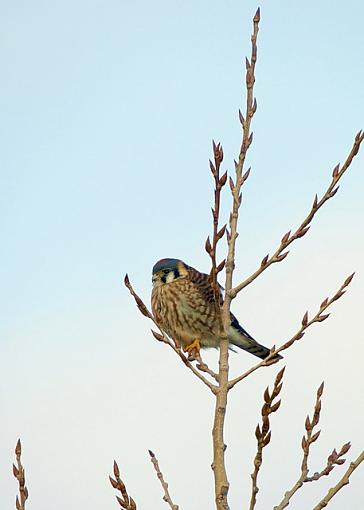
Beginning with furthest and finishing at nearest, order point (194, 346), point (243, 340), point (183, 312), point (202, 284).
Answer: point (243, 340) → point (202, 284) → point (183, 312) → point (194, 346)

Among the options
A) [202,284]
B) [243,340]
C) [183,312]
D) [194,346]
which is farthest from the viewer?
[243,340]

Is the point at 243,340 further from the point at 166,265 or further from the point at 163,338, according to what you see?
the point at 163,338

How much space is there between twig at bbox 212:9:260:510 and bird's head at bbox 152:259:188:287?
415 cm

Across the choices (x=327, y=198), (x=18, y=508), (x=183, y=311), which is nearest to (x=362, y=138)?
(x=327, y=198)

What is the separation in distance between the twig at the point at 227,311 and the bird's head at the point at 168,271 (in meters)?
4.15

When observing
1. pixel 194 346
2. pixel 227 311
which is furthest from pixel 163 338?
pixel 194 346

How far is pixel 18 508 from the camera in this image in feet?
7.55

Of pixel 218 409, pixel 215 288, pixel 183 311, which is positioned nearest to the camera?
pixel 218 409

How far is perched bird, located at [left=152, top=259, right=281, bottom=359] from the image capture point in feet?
20.3

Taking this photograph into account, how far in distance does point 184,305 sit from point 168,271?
18.1 inches

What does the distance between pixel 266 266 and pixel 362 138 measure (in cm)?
49

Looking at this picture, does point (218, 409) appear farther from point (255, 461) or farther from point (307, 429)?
point (307, 429)

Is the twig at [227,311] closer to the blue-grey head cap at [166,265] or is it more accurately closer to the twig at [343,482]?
the twig at [343,482]

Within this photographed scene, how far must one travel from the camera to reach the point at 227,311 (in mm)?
2303
